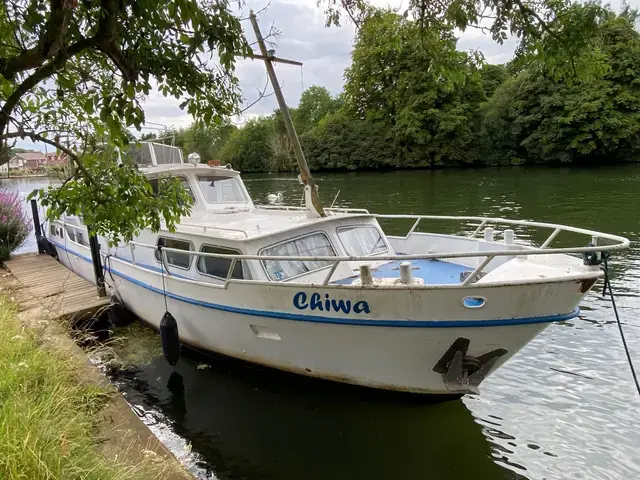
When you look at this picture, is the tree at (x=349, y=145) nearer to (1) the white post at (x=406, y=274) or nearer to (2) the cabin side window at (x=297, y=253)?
(2) the cabin side window at (x=297, y=253)

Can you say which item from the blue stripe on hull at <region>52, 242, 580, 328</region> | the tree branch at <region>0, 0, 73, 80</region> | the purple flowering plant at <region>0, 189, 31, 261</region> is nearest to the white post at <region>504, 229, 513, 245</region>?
the blue stripe on hull at <region>52, 242, 580, 328</region>

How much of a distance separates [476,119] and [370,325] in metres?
49.9

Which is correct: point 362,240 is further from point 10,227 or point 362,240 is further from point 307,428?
point 10,227

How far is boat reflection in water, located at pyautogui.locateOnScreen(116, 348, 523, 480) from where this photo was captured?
5.22m

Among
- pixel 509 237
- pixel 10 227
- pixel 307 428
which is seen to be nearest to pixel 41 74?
pixel 307 428

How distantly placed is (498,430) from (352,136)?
52408 millimetres

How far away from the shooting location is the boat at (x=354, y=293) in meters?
5.12

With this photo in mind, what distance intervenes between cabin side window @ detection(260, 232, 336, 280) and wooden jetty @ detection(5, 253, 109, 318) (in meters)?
3.79

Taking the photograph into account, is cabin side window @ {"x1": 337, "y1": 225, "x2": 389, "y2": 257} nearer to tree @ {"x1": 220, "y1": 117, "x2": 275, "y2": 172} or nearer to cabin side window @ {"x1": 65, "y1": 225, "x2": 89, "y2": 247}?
cabin side window @ {"x1": 65, "y1": 225, "x2": 89, "y2": 247}

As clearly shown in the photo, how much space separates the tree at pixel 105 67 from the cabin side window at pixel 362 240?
407 centimetres

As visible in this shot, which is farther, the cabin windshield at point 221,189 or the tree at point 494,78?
the tree at point 494,78

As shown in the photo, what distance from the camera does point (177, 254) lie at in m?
8.05

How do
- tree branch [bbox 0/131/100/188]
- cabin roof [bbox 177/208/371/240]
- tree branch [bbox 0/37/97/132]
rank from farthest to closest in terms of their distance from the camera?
cabin roof [bbox 177/208/371/240]
tree branch [bbox 0/131/100/188]
tree branch [bbox 0/37/97/132]

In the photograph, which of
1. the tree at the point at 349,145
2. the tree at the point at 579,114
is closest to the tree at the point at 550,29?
the tree at the point at 579,114
